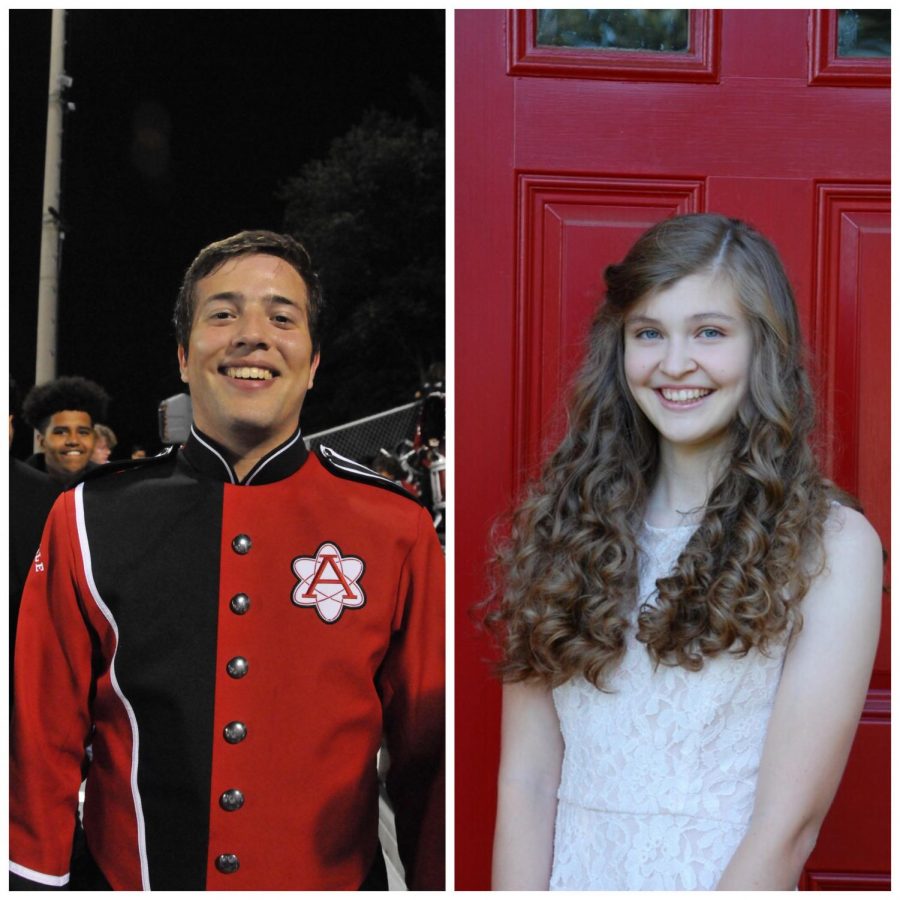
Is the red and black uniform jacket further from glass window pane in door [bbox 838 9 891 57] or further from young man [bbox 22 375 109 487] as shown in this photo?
glass window pane in door [bbox 838 9 891 57]

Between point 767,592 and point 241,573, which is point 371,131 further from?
point 767,592

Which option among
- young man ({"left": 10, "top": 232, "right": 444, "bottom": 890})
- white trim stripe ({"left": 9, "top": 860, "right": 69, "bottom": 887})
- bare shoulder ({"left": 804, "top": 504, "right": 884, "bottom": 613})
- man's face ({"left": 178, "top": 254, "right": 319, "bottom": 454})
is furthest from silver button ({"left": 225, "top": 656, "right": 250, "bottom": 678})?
bare shoulder ({"left": 804, "top": 504, "right": 884, "bottom": 613})

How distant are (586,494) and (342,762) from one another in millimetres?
679

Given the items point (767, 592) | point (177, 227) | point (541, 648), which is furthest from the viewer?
point (177, 227)

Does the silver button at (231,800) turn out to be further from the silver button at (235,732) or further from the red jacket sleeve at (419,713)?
the red jacket sleeve at (419,713)

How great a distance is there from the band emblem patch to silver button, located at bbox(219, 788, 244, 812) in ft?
1.11

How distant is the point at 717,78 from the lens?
8.13 ft

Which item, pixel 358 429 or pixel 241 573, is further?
pixel 358 429

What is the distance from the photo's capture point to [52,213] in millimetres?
2264

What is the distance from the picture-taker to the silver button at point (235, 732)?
2.09 metres

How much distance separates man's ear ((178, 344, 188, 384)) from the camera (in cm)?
218

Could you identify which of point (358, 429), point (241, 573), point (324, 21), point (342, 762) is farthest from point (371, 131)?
point (342, 762)

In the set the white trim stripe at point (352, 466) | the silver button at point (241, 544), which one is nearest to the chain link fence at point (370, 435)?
the white trim stripe at point (352, 466)

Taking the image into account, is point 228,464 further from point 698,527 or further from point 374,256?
point 698,527
